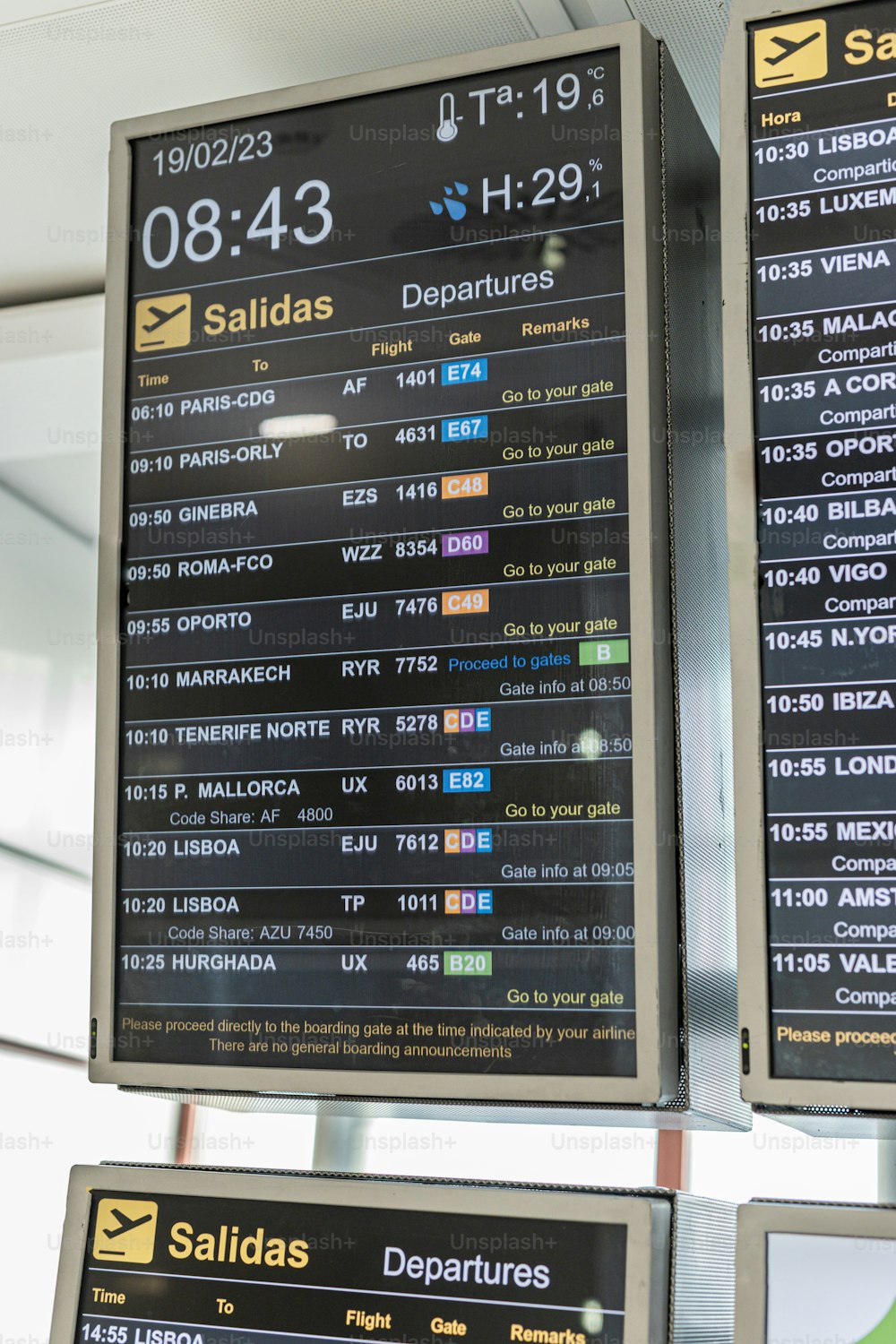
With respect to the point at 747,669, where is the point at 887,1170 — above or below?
below

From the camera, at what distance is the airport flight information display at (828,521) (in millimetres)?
1603

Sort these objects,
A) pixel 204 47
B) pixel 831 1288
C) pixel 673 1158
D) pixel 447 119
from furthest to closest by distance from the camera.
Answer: pixel 673 1158 < pixel 204 47 < pixel 447 119 < pixel 831 1288

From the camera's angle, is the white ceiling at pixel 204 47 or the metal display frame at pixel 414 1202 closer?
the metal display frame at pixel 414 1202

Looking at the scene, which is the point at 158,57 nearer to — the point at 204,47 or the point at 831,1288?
the point at 204,47

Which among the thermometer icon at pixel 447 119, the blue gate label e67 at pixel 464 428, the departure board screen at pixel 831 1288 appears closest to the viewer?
the departure board screen at pixel 831 1288

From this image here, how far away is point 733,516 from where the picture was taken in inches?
68.5

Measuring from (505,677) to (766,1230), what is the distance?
729 millimetres

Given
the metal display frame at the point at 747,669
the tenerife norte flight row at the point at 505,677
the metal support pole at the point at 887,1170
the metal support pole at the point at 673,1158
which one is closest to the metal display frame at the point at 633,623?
the tenerife norte flight row at the point at 505,677

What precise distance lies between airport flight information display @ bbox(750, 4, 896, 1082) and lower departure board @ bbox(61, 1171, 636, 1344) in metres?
0.35

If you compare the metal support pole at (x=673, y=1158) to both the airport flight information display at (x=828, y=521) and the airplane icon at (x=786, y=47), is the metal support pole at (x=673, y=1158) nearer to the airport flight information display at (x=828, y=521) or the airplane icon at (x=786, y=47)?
the airport flight information display at (x=828, y=521)

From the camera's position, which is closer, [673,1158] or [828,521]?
[828,521]

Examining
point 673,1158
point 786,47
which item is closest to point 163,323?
point 786,47

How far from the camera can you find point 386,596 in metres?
1.93

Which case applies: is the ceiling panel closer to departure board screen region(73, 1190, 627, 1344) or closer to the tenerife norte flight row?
the tenerife norte flight row
